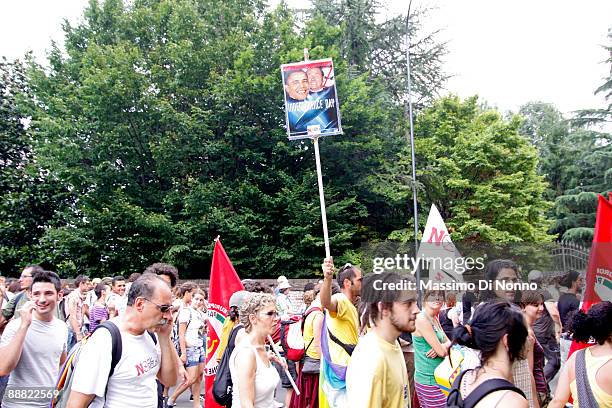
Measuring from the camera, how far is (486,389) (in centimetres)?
288

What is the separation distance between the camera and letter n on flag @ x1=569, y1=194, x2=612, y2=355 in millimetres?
5629

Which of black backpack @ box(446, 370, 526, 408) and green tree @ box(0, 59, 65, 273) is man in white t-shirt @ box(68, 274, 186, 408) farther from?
green tree @ box(0, 59, 65, 273)

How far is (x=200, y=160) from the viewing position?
91.8 ft

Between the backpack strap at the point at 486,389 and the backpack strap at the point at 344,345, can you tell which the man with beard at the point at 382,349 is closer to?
the backpack strap at the point at 486,389

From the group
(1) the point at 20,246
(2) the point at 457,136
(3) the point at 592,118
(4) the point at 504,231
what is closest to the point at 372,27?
(2) the point at 457,136

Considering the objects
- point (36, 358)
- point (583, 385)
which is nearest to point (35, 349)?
point (36, 358)

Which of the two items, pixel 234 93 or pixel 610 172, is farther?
pixel 610 172

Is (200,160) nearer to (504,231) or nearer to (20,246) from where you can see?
(20,246)

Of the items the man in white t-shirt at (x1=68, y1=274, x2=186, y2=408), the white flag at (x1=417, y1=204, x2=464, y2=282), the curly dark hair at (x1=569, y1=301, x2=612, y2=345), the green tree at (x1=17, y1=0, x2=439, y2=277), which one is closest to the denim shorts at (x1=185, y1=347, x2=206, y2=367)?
the white flag at (x1=417, y1=204, x2=464, y2=282)

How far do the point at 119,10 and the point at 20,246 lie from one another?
38.1 ft

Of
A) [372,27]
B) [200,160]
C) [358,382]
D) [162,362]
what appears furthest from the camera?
[372,27]

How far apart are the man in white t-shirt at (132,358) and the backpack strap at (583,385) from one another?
2595 mm

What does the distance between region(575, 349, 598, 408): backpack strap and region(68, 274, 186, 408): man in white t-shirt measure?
259cm

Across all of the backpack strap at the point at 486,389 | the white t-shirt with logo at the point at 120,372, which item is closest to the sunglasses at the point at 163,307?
the white t-shirt with logo at the point at 120,372
